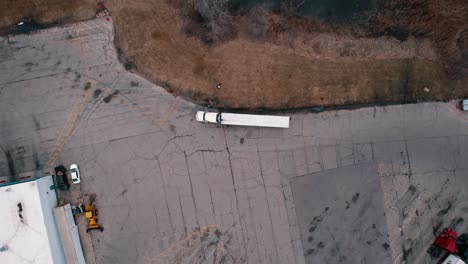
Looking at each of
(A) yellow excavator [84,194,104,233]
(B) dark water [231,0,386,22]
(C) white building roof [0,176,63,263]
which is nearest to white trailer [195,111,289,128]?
(B) dark water [231,0,386,22]

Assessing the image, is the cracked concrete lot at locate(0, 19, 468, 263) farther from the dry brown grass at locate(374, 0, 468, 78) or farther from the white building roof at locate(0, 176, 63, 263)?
the dry brown grass at locate(374, 0, 468, 78)

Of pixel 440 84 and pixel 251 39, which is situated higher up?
pixel 251 39

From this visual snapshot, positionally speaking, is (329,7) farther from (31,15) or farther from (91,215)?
(91,215)

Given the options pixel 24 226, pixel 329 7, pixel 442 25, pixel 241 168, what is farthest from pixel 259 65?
pixel 24 226

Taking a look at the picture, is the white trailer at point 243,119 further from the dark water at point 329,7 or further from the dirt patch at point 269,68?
the dark water at point 329,7

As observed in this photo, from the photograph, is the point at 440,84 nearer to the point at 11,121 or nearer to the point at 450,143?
the point at 450,143

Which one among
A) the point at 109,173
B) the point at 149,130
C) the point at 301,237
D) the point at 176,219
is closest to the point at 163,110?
the point at 149,130
